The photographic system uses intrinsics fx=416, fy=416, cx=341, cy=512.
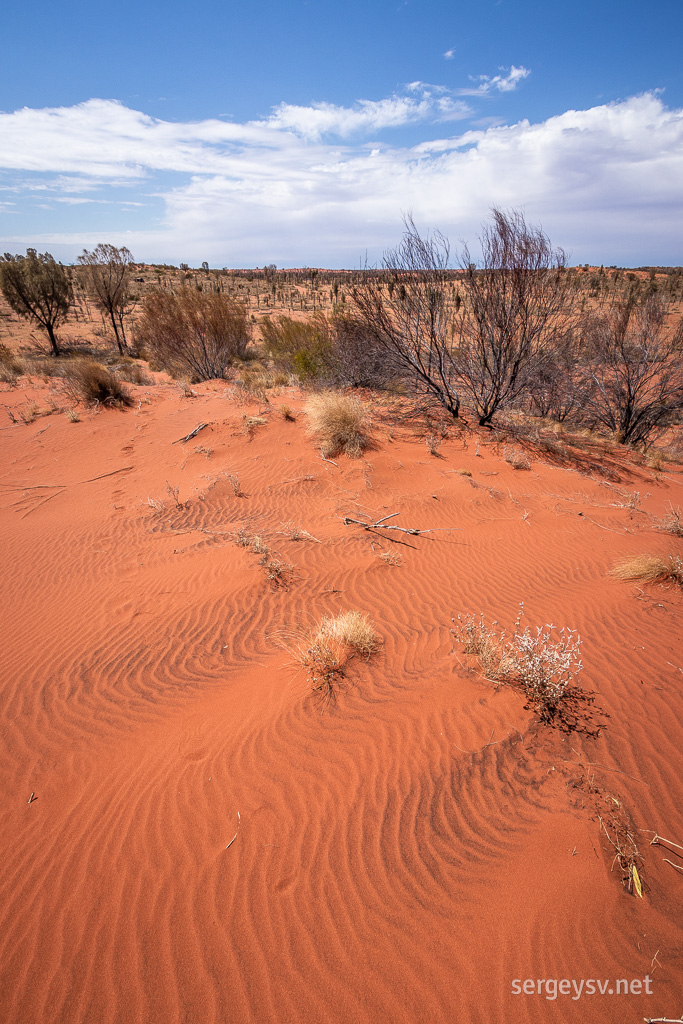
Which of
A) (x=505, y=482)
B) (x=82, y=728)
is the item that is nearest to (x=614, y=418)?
(x=505, y=482)

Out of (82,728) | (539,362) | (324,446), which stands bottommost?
(82,728)

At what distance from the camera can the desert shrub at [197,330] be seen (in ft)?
51.1

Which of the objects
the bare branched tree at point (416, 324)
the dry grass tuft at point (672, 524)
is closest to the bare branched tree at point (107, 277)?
the bare branched tree at point (416, 324)

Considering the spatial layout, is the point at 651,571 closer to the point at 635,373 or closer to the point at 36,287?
the point at 635,373

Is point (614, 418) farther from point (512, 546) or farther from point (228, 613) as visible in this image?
point (228, 613)

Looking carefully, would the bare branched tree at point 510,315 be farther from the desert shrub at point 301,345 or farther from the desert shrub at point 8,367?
the desert shrub at point 8,367

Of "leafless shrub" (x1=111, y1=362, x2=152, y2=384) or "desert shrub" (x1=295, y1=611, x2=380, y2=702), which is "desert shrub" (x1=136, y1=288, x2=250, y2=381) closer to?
"leafless shrub" (x1=111, y1=362, x2=152, y2=384)

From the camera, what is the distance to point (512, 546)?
235 inches

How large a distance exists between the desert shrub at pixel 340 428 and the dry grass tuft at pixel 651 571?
5.25 meters

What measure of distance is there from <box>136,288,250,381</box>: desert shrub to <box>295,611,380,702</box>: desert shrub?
14.8 metres

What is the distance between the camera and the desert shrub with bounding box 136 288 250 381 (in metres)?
15.6

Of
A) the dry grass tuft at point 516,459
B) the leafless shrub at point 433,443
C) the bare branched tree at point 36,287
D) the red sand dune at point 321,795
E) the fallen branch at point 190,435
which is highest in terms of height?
the bare branched tree at point 36,287

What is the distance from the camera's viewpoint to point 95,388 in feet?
41.2

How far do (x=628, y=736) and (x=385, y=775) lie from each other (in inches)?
70.9
